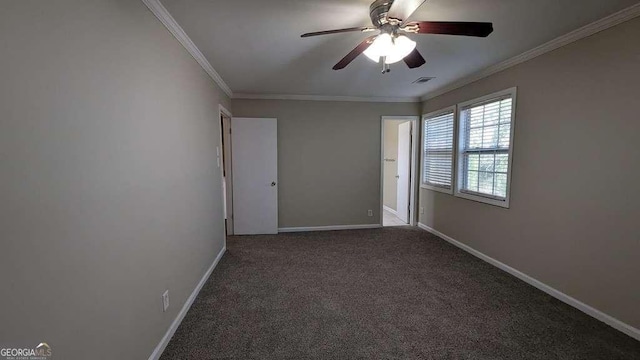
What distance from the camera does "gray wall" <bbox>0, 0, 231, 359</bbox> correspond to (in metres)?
0.85

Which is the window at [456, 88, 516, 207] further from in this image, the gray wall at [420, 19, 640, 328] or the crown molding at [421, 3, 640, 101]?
the crown molding at [421, 3, 640, 101]

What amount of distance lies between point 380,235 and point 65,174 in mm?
4082

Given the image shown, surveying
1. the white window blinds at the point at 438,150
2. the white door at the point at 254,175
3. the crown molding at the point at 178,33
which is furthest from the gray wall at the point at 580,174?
the crown molding at the point at 178,33

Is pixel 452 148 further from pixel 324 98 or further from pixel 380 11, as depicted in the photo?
pixel 380 11

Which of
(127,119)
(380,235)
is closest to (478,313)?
(380,235)

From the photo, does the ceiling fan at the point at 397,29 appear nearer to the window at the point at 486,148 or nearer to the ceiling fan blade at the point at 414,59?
the ceiling fan blade at the point at 414,59

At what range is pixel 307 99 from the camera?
14.9 ft

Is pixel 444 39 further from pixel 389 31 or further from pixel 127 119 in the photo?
pixel 127 119

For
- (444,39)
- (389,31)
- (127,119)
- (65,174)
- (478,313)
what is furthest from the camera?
(444,39)

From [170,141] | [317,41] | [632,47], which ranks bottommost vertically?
[170,141]

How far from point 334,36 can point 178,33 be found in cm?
129

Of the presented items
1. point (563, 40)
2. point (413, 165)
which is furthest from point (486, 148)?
point (413, 165)

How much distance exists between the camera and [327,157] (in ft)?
15.4

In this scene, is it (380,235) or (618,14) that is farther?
(380,235)
